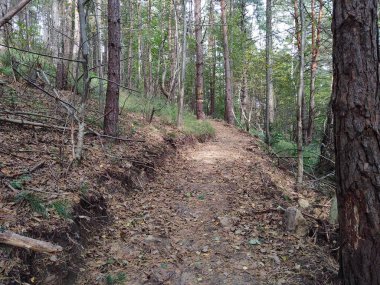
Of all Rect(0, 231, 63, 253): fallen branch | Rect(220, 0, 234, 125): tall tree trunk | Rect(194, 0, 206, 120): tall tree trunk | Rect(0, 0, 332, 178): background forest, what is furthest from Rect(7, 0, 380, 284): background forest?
Rect(220, 0, 234, 125): tall tree trunk

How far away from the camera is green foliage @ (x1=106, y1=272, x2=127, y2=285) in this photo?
134 inches

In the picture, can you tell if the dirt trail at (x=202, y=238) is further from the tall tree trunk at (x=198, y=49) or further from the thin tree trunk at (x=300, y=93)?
the tall tree trunk at (x=198, y=49)

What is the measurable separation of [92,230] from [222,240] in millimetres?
1888

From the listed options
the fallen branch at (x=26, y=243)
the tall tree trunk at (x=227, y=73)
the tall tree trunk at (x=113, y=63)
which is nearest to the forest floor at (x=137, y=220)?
the fallen branch at (x=26, y=243)

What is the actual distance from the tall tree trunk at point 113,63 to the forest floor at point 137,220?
50 centimetres

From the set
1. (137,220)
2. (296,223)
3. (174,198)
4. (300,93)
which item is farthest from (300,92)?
(137,220)

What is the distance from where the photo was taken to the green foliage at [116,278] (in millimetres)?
3403

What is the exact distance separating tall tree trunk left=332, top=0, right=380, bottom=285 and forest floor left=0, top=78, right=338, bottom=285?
2.99 feet

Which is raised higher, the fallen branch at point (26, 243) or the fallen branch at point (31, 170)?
the fallen branch at point (31, 170)

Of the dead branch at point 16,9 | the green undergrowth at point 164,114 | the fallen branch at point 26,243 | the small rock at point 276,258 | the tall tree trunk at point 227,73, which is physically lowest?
the small rock at point 276,258

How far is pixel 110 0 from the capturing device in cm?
689

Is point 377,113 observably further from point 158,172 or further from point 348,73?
point 158,172

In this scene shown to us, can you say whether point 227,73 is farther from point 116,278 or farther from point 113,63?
point 116,278

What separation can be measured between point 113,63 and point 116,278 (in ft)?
16.5
